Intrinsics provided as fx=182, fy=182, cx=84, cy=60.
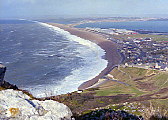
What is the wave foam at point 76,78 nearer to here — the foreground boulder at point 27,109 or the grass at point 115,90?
the grass at point 115,90

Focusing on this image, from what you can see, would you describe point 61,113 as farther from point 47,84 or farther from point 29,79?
point 29,79

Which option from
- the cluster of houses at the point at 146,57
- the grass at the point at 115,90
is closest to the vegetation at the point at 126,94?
the grass at the point at 115,90

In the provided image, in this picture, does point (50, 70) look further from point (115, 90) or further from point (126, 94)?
point (126, 94)

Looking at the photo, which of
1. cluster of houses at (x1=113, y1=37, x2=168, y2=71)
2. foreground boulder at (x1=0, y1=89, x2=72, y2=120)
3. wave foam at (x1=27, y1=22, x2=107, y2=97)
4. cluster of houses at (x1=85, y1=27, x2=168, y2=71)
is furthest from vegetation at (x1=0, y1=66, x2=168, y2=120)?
foreground boulder at (x1=0, y1=89, x2=72, y2=120)

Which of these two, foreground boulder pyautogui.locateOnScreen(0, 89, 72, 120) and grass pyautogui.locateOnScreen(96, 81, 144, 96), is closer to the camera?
foreground boulder pyautogui.locateOnScreen(0, 89, 72, 120)

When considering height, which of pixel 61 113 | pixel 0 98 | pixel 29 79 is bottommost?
pixel 29 79

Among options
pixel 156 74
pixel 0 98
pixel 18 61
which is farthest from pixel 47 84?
pixel 0 98

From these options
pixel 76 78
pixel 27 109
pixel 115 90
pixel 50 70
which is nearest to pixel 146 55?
pixel 76 78

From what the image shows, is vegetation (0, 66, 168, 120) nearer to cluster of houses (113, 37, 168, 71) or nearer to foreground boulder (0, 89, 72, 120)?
cluster of houses (113, 37, 168, 71)
